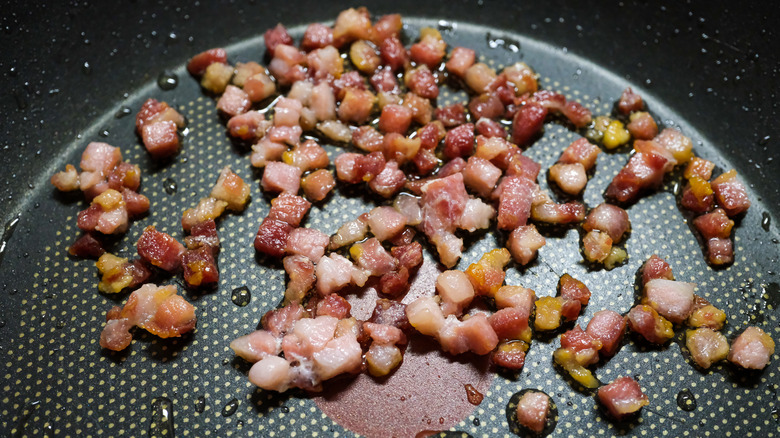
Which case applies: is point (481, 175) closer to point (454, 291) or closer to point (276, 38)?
point (454, 291)

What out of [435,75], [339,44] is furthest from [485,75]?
[339,44]

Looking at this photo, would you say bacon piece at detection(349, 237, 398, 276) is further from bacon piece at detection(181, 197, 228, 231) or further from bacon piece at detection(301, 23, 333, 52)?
bacon piece at detection(301, 23, 333, 52)

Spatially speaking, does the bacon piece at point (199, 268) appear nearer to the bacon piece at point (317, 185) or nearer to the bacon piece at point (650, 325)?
the bacon piece at point (317, 185)

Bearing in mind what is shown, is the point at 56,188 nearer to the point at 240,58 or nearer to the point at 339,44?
the point at 240,58

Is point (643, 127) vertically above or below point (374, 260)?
above

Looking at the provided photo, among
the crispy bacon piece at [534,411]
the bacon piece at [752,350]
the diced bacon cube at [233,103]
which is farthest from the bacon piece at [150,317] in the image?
the bacon piece at [752,350]

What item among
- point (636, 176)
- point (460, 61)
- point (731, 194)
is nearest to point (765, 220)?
point (731, 194)
